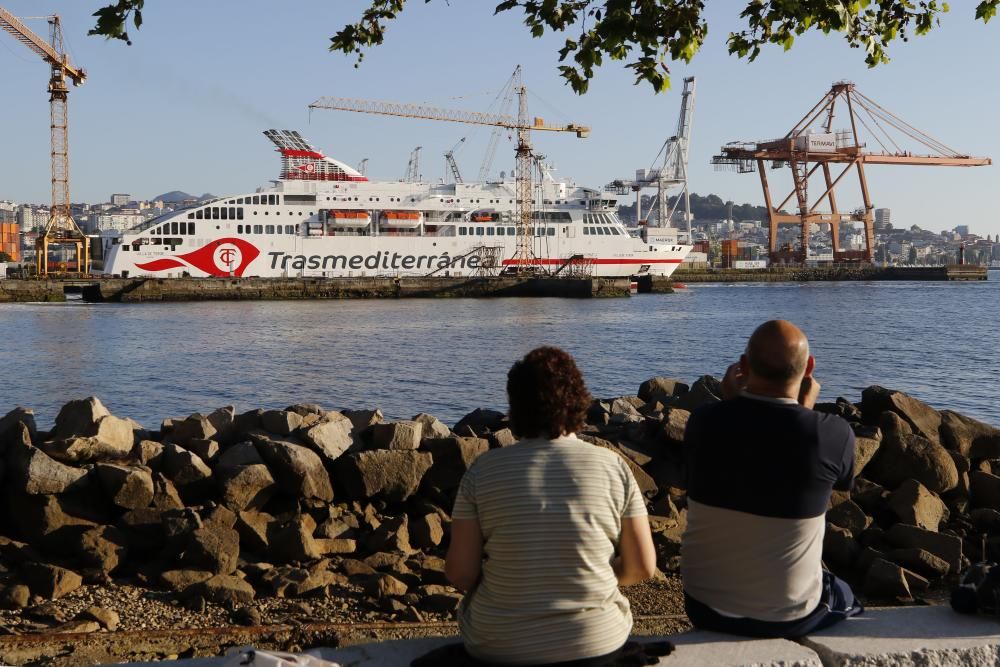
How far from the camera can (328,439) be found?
5895mm

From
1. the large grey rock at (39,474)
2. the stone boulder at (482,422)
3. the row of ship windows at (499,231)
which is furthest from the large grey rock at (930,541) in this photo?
the row of ship windows at (499,231)

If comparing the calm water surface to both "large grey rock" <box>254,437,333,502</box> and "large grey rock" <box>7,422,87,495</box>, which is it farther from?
"large grey rock" <box>7,422,87,495</box>

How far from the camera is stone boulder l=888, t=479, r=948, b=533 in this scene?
18.1 feet

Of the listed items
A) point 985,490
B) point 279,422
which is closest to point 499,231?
point 279,422

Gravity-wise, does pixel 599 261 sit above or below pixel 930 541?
above

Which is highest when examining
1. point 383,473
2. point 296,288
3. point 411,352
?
point 296,288

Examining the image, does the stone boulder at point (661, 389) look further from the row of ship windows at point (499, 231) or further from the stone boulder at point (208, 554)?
the row of ship windows at point (499, 231)

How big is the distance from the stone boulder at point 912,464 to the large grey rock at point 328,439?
10.6 feet

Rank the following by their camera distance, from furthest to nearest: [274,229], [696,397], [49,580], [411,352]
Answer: [274,229]
[411,352]
[696,397]
[49,580]

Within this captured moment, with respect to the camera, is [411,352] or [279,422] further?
[411,352]

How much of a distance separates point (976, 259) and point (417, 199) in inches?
6091

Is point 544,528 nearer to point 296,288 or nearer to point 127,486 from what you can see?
point 127,486

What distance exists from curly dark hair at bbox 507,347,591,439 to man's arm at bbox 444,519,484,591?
25 centimetres

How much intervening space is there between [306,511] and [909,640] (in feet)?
11.8
